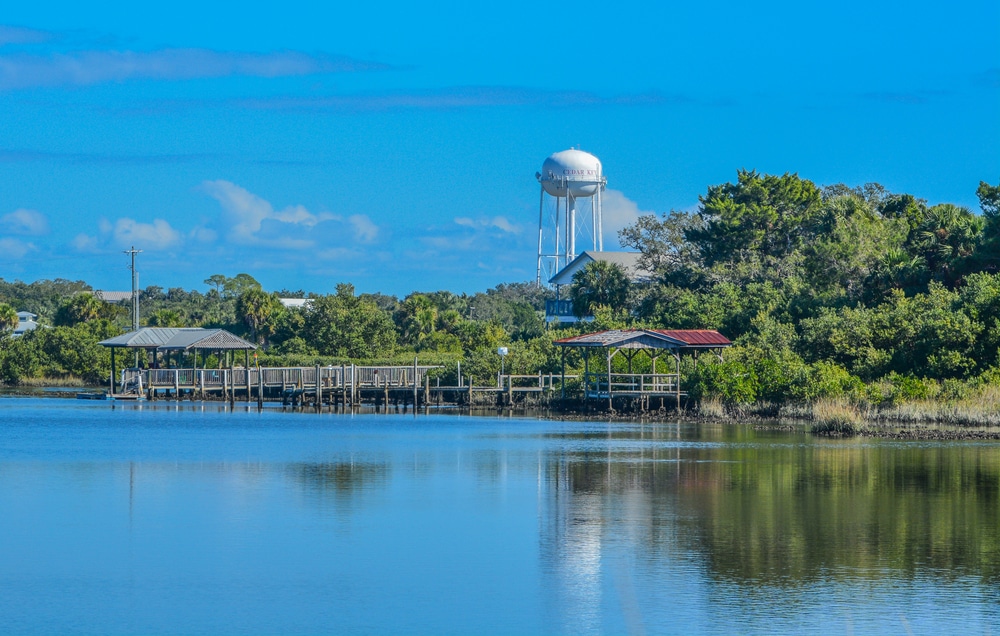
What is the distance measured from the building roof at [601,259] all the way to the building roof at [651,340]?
27.3 metres

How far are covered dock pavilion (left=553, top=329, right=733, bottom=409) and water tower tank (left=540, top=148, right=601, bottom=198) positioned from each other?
39882 mm

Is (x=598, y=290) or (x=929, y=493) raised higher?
(x=598, y=290)

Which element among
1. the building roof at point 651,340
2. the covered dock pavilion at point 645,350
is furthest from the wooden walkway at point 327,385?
the building roof at point 651,340

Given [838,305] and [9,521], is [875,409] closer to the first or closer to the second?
[838,305]

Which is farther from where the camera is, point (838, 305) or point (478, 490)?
point (838, 305)

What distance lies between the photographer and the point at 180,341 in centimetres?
6588

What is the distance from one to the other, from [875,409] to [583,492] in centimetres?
2094

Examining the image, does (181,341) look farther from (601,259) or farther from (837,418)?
(837,418)

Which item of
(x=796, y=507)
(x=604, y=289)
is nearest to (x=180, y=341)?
(x=604, y=289)

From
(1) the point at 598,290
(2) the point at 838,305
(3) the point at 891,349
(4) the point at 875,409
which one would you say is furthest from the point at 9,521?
(1) the point at 598,290

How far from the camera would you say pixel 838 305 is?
57812 mm

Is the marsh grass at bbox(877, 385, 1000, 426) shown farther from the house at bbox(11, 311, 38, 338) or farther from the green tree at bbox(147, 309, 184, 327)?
the house at bbox(11, 311, 38, 338)

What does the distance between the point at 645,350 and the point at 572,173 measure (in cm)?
3976

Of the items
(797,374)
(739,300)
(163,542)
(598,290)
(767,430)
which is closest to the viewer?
(163,542)
